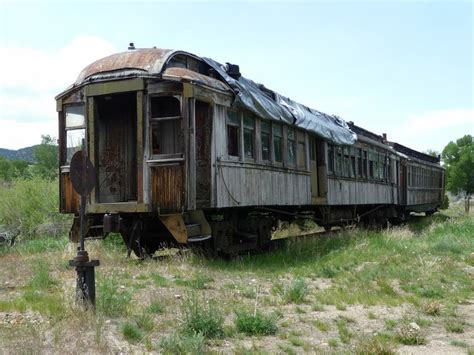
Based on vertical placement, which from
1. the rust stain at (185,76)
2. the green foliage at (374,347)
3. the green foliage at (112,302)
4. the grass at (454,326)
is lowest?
the grass at (454,326)

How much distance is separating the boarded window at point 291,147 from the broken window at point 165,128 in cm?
384

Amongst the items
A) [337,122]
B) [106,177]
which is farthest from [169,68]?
[337,122]

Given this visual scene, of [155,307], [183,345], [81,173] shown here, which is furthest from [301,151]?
[183,345]

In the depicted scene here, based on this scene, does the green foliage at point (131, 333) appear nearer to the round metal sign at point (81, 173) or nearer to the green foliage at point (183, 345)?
the green foliage at point (183, 345)

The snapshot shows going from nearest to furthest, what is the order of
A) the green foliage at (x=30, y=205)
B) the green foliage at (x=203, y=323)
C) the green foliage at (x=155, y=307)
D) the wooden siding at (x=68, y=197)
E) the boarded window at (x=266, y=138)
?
the green foliage at (x=203, y=323) < the green foliage at (x=155, y=307) < the wooden siding at (x=68, y=197) < the boarded window at (x=266, y=138) < the green foliage at (x=30, y=205)

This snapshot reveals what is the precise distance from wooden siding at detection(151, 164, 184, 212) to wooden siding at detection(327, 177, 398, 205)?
7478mm

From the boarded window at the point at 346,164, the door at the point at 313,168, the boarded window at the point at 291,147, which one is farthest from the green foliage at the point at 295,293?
the boarded window at the point at 346,164

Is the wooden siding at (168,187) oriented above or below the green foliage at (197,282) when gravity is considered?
above

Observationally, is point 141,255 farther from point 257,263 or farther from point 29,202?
point 29,202

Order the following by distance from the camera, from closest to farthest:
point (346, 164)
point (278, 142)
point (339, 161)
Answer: point (278, 142), point (339, 161), point (346, 164)

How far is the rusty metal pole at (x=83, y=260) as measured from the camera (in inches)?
232

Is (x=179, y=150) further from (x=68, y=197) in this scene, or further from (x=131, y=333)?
(x=131, y=333)

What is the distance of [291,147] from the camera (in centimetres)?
1398

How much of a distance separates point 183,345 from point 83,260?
6.06 feet
